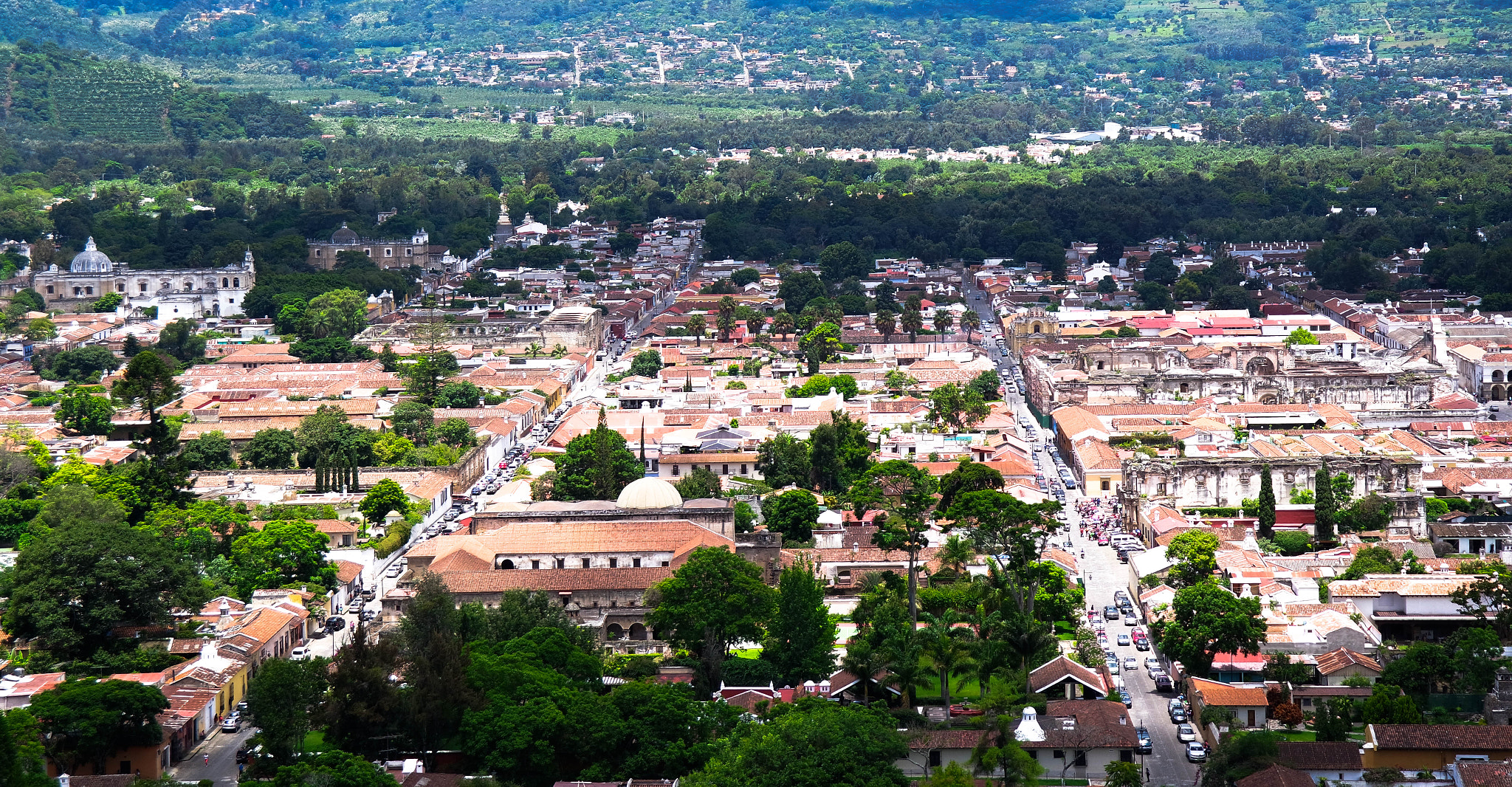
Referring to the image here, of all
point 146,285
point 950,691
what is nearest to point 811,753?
point 950,691

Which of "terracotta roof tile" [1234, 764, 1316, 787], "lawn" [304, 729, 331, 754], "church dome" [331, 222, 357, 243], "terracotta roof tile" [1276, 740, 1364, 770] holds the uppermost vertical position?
"terracotta roof tile" [1234, 764, 1316, 787]

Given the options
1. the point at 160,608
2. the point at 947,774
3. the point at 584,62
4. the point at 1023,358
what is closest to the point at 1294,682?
the point at 947,774

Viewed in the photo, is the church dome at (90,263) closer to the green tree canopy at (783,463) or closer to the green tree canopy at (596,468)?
the green tree canopy at (596,468)

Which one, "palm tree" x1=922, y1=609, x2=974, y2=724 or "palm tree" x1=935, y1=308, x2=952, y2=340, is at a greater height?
"palm tree" x1=922, y1=609, x2=974, y2=724

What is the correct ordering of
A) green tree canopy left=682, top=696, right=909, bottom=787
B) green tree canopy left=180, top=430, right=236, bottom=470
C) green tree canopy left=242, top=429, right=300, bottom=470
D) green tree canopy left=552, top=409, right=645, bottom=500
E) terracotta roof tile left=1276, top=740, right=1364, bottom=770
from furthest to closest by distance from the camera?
1. green tree canopy left=242, top=429, right=300, bottom=470
2. green tree canopy left=180, top=430, right=236, bottom=470
3. green tree canopy left=552, top=409, right=645, bottom=500
4. terracotta roof tile left=1276, top=740, right=1364, bottom=770
5. green tree canopy left=682, top=696, right=909, bottom=787

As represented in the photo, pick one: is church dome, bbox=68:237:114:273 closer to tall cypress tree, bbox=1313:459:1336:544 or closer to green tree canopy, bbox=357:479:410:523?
green tree canopy, bbox=357:479:410:523

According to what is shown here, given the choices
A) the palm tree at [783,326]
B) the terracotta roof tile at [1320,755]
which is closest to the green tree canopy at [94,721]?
the terracotta roof tile at [1320,755]

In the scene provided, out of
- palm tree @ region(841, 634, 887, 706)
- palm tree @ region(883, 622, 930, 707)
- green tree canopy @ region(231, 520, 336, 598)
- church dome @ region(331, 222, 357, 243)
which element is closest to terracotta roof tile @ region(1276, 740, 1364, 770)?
palm tree @ region(883, 622, 930, 707)

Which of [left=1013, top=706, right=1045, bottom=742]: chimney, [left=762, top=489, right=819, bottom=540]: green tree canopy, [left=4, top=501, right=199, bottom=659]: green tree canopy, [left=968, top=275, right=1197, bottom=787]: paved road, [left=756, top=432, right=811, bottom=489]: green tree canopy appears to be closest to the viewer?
[left=968, top=275, right=1197, bottom=787]: paved road
